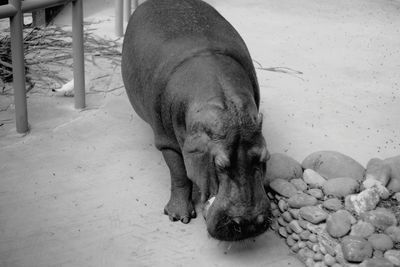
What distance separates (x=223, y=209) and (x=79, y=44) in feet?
7.96

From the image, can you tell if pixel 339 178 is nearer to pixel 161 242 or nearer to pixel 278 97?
pixel 161 242

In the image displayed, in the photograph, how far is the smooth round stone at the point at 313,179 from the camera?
3562mm

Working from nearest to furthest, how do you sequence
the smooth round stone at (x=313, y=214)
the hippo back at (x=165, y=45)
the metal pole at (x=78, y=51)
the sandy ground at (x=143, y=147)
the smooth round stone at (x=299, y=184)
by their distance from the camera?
the sandy ground at (x=143, y=147)
the smooth round stone at (x=313, y=214)
the hippo back at (x=165, y=45)
the smooth round stone at (x=299, y=184)
the metal pole at (x=78, y=51)

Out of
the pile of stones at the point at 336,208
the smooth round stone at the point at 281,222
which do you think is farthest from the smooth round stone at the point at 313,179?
the smooth round stone at the point at 281,222

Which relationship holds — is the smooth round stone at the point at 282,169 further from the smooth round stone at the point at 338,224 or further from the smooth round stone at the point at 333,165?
the smooth round stone at the point at 338,224

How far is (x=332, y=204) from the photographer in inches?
129

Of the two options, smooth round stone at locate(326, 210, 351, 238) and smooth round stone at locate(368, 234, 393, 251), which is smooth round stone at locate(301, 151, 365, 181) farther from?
smooth round stone at locate(368, 234, 393, 251)

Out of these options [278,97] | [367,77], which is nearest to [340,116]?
[278,97]

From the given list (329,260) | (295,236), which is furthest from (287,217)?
(329,260)

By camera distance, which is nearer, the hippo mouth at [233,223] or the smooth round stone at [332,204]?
the hippo mouth at [233,223]

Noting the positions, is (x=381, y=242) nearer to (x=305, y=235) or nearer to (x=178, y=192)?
(x=305, y=235)

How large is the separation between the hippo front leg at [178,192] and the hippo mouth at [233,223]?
0.58m

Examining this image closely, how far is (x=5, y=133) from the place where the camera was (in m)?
4.16

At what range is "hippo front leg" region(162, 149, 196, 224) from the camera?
10.8 feet
